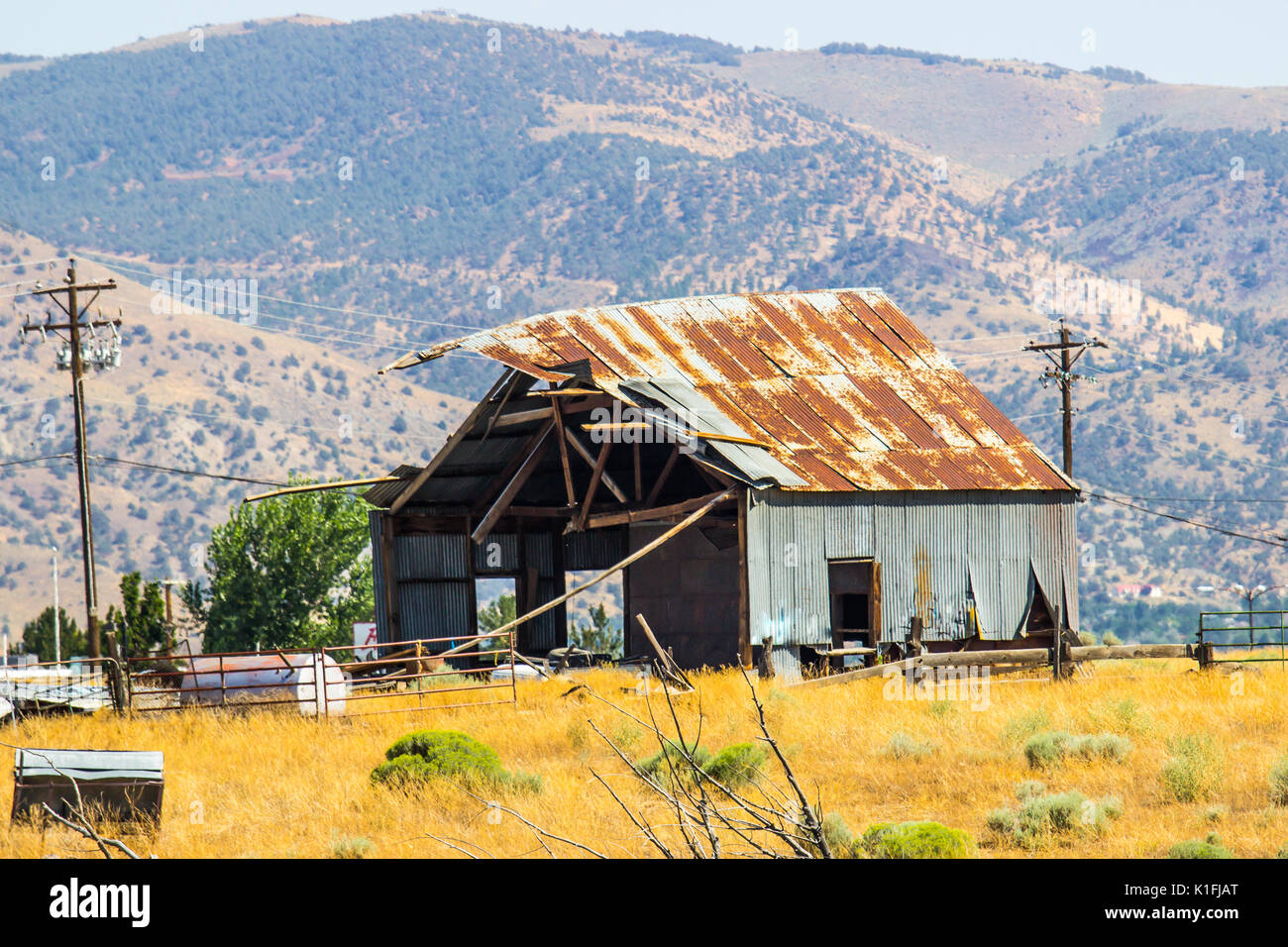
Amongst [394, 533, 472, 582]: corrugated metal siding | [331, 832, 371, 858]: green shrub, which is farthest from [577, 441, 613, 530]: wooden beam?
[331, 832, 371, 858]: green shrub

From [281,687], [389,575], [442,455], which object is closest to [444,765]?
[281,687]

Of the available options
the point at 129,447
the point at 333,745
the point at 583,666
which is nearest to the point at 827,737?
the point at 333,745

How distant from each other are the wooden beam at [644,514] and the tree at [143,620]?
3011 cm

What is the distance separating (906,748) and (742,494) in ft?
26.8

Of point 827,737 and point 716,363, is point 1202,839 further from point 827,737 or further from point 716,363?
point 716,363

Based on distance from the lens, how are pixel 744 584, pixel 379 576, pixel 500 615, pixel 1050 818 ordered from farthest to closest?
pixel 500 615 → pixel 379 576 → pixel 744 584 → pixel 1050 818

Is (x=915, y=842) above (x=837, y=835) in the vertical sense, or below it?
above

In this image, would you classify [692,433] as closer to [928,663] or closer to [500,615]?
[928,663]

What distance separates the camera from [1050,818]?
48.4 ft

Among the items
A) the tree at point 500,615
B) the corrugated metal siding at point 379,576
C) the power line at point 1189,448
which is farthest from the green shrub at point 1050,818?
the power line at point 1189,448

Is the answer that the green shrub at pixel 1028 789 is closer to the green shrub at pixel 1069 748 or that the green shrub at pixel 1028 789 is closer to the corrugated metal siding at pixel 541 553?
the green shrub at pixel 1069 748

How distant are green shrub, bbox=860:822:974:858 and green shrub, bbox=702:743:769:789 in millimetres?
3492

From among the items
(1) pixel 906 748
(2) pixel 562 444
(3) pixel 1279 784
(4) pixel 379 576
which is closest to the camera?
(3) pixel 1279 784
